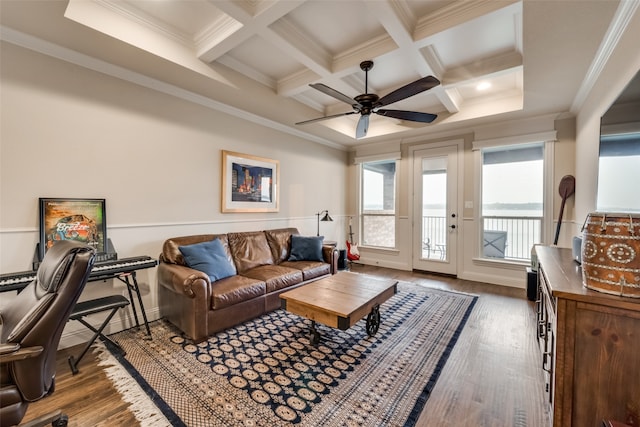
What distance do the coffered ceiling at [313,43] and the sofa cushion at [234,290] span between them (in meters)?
2.14

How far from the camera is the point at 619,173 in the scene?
183cm

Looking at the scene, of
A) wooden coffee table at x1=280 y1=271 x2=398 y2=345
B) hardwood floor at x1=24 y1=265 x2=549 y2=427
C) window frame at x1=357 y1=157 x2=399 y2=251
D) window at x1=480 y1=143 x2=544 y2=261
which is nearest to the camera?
hardwood floor at x1=24 y1=265 x2=549 y2=427

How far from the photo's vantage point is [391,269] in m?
5.29

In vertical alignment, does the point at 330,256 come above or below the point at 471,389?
above

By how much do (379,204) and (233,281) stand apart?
3723 millimetres

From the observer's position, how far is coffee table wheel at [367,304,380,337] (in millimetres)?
2517

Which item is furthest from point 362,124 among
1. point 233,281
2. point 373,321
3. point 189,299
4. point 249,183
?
point 189,299

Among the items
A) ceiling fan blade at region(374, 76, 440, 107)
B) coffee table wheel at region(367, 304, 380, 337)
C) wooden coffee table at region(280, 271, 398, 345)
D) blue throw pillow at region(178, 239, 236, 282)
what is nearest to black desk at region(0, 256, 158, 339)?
blue throw pillow at region(178, 239, 236, 282)

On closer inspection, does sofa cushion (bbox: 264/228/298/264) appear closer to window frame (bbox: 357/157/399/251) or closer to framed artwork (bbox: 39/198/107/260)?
framed artwork (bbox: 39/198/107/260)

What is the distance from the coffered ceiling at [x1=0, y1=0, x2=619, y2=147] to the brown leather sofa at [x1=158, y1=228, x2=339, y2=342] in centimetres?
181

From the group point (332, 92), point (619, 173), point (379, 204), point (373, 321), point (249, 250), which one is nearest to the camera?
point (619, 173)

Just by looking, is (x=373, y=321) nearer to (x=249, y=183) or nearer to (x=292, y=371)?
(x=292, y=371)

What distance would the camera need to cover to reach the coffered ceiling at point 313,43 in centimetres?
199

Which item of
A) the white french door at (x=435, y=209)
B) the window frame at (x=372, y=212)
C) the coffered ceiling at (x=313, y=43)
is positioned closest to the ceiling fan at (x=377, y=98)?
the coffered ceiling at (x=313, y=43)
